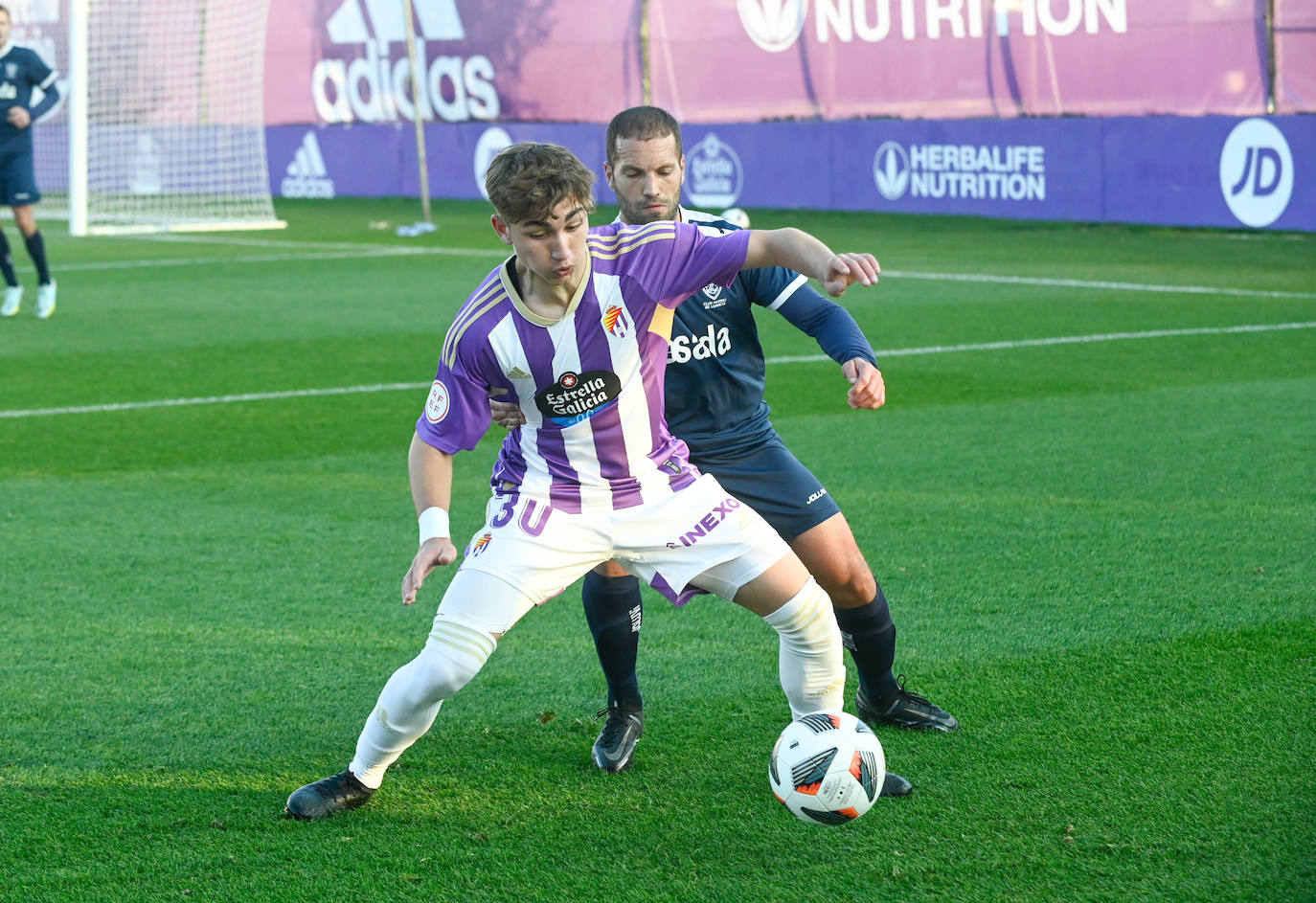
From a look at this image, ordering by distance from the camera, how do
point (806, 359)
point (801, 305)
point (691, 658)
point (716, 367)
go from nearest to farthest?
point (801, 305), point (716, 367), point (691, 658), point (806, 359)

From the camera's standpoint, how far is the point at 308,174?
31.6 metres

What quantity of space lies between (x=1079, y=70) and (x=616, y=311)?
57.0ft

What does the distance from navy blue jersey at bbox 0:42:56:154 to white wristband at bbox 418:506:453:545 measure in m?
11.9

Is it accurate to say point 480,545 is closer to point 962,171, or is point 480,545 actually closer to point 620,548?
point 620,548

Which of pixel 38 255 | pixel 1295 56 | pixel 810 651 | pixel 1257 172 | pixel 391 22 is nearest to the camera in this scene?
pixel 810 651

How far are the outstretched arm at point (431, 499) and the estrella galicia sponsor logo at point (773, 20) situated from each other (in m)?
20.1

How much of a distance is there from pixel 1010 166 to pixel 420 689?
17.9m

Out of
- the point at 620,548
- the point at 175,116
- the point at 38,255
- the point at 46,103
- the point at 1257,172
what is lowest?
the point at 620,548

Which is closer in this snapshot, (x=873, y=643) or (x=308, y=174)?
(x=873, y=643)

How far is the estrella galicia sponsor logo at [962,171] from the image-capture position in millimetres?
20453

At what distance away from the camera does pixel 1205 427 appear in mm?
8578

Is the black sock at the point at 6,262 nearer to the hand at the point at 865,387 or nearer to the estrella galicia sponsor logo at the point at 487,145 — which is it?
the hand at the point at 865,387

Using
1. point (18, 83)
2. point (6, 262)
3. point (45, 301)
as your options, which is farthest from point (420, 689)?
point (18, 83)

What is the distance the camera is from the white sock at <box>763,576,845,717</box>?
3918 mm
